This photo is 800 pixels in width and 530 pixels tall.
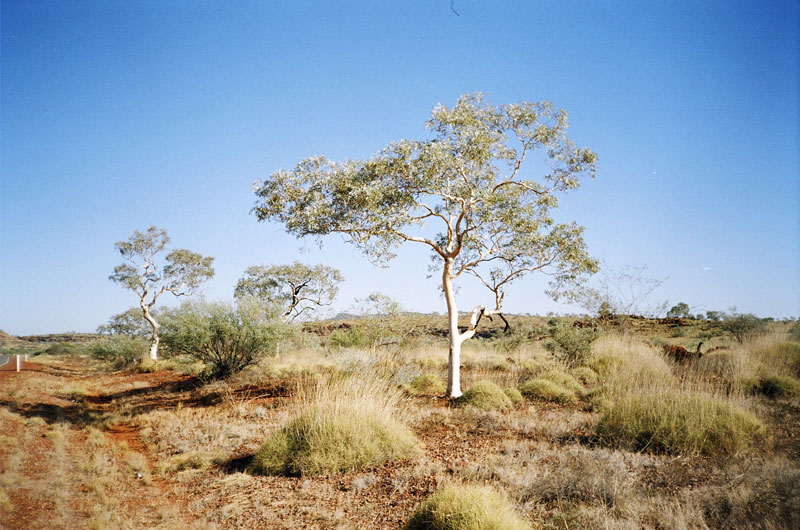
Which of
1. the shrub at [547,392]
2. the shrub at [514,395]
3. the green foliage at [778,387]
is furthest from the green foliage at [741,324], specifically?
the shrub at [514,395]

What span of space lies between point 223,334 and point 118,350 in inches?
635

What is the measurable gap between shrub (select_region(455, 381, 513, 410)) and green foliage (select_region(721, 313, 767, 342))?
14419 millimetres

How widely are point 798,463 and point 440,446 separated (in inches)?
178

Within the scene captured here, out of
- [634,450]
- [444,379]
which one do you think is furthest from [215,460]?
[444,379]

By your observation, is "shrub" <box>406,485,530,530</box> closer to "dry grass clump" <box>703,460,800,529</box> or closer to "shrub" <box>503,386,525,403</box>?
"dry grass clump" <box>703,460,800,529</box>

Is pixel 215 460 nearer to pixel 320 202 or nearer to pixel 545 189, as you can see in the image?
pixel 320 202

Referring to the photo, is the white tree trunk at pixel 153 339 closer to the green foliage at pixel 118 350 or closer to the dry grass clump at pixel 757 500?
the green foliage at pixel 118 350

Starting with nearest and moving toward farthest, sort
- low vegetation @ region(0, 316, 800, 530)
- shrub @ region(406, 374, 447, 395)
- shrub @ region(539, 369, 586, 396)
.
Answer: low vegetation @ region(0, 316, 800, 530) → shrub @ region(539, 369, 586, 396) → shrub @ region(406, 374, 447, 395)

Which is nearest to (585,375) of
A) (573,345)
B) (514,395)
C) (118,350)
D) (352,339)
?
(573,345)

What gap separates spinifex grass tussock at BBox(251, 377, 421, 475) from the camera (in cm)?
590

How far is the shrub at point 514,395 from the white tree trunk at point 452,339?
1215 millimetres

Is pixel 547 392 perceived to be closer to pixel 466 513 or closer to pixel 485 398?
pixel 485 398

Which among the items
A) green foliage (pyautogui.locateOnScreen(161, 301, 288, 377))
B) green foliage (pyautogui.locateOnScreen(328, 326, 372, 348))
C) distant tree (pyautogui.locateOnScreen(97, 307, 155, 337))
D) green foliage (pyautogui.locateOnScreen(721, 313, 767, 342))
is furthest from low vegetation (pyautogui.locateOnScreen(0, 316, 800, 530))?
distant tree (pyautogui.locateOnScreen(97, 307, 155, 337))

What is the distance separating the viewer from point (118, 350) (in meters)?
24.8
